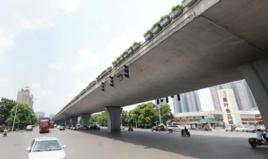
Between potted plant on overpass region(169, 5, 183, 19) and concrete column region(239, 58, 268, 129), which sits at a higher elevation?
potted plant on overpass region(169, 5, 183, 19)

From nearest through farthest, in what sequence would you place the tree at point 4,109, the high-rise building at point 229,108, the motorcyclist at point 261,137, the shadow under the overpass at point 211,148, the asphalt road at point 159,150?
the shadow under the overpass at point 211,148 → the asphalt road at point 159,150 → the motorcyclist at point 261,137 → the tree at point 4,109 → the high-rise building at point 229,108

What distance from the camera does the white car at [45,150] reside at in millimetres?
7969

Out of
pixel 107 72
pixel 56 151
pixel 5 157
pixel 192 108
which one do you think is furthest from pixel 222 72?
pixel 192 108

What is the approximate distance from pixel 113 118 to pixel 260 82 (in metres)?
30.9

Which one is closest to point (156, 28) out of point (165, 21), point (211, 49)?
point (165, 21)

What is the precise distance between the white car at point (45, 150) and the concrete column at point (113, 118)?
29.0 metres

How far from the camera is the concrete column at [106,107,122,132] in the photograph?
126 ft

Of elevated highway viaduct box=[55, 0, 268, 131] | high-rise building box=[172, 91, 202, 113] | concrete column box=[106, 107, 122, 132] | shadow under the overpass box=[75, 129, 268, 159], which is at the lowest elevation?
shadow under the overpass box=[75, 129, 268, 159]

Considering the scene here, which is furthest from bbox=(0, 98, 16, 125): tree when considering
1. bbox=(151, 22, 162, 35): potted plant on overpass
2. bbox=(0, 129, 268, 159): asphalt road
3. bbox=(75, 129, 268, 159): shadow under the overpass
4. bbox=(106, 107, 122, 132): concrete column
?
bbox=(151, 22, 162, 35): potted plant on overpass

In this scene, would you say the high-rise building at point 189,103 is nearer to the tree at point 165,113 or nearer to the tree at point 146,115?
the tree at point 165,113

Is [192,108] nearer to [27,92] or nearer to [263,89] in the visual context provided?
[27,92]

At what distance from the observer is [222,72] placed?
1577cm

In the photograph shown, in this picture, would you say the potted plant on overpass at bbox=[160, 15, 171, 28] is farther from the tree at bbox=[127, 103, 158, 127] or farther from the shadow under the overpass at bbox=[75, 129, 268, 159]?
the tree at bbox=[127, 103, 158, 127]

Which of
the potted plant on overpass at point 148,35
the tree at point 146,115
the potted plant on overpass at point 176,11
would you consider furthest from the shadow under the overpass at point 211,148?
the tree at point 146,115
